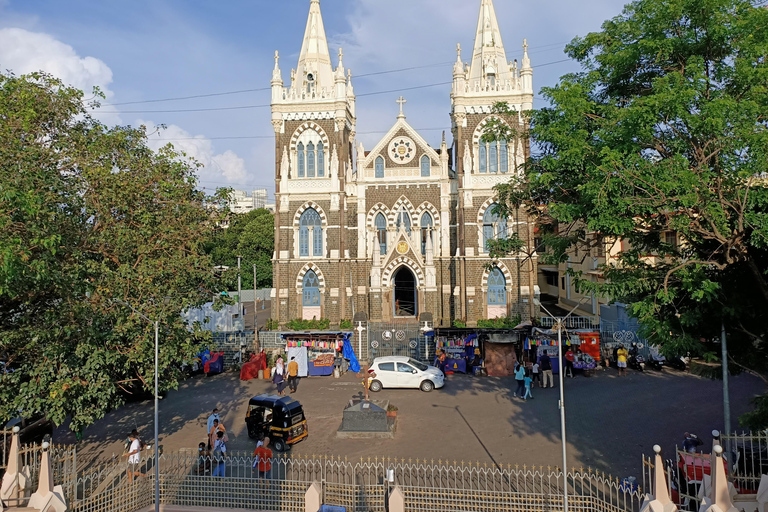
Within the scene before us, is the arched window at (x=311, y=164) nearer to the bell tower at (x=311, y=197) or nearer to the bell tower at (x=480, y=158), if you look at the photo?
the bell tower at (x=311, y=197)

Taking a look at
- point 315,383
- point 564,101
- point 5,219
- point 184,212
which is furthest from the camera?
point 315,383

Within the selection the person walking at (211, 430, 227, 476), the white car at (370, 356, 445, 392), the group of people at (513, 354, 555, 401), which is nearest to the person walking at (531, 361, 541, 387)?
the group of people at (513, 354, 555, 401)

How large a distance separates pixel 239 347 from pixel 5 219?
1691 centimetres

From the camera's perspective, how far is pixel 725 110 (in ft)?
29.0

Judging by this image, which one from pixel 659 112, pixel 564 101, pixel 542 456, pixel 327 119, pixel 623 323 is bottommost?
pixel 542 456

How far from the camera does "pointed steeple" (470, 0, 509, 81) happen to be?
99.7 feet

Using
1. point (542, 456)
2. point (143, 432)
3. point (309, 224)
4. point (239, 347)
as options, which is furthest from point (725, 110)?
point (309, 224)

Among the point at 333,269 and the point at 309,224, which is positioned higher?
the point at 309,224

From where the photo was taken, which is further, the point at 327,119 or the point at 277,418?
the point at 327,119

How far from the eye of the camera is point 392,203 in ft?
99.7

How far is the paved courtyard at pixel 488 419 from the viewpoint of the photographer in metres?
13.1

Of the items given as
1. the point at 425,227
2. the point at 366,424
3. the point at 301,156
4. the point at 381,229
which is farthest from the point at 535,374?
the point at 301,156

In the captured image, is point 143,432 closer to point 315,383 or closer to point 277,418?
point 277,418

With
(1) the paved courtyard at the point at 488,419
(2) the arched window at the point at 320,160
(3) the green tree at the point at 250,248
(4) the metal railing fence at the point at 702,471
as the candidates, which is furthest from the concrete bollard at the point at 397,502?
(3) the green tree at the point at 250,248
